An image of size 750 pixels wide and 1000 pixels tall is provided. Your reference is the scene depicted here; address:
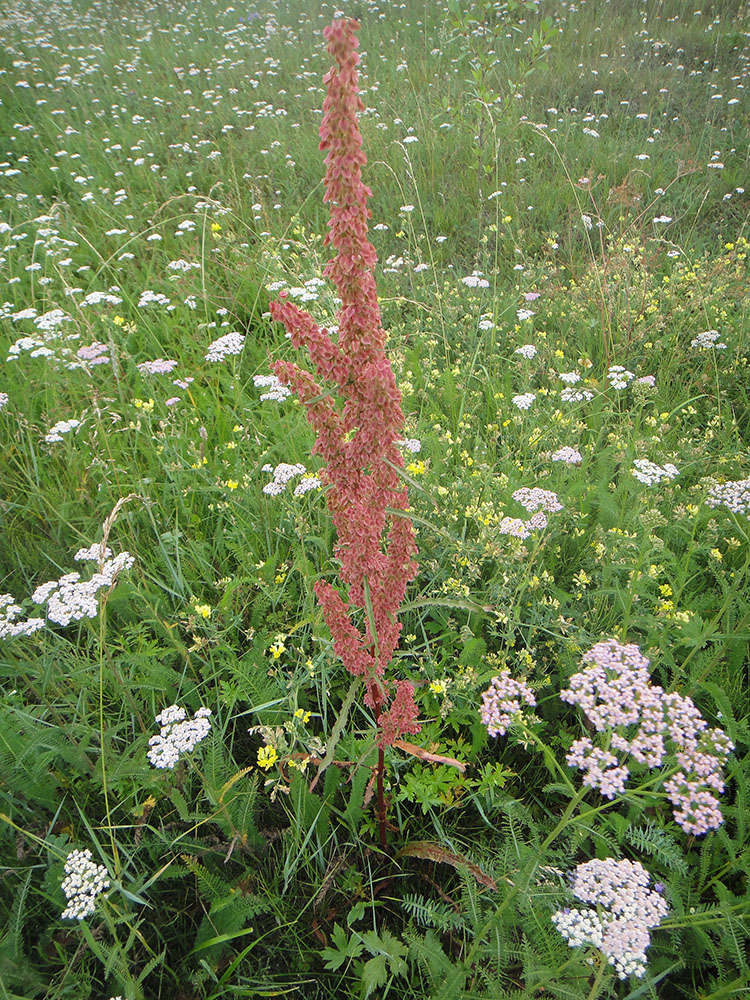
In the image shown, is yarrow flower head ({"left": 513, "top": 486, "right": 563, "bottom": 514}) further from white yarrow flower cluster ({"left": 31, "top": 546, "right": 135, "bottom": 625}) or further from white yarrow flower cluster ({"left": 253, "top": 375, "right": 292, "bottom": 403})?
white yarrow flower cluster ({"left": 31, "top": 546, "right": 135, "bottom": 625})

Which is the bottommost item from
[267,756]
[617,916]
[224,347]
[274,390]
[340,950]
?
[340,950]

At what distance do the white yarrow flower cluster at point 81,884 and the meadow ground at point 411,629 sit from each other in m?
0.01

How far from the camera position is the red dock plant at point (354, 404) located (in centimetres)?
121

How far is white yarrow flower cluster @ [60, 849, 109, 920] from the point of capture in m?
1.41

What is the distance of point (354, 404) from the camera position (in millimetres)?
1411

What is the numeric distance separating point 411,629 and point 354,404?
129 cm

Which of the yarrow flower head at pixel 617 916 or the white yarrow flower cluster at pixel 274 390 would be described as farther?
the white yarrow flower cluster at pixel 274 390

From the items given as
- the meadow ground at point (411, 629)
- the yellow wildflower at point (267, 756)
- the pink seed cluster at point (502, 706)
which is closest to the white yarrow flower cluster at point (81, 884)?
the meadow ground at point (411, 629)

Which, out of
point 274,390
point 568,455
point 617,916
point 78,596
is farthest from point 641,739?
point 274,390

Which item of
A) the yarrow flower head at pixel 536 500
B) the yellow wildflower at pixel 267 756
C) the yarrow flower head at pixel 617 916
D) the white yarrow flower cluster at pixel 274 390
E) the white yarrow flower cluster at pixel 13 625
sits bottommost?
the yellow wildflower at pixel 267 756

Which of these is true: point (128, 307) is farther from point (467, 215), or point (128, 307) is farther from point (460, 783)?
point (460, 783)

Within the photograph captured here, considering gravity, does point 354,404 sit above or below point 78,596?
above

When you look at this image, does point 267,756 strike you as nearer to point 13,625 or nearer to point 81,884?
point 81,884

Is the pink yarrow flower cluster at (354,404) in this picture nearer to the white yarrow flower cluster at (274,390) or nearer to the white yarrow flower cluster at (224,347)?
the white yarrow flower cluster at (274,390)
